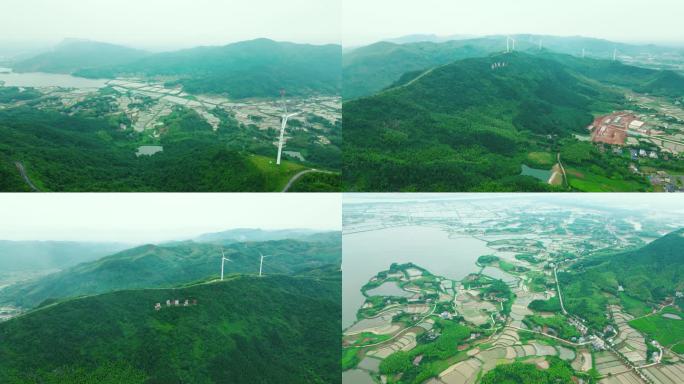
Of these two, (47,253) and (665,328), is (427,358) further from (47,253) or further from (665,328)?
(47,253)

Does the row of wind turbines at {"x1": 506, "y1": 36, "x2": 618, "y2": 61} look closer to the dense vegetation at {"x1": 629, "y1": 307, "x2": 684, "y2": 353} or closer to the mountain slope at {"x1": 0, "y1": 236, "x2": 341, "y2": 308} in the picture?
the dense vegetation at {"x1": 629, "y1": 307, "x2": 684, "y2": 353}

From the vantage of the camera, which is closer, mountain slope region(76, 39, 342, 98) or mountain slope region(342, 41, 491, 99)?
mountain slope region(342, 41, 491, 99)

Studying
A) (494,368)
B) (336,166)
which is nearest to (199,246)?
(336,166)

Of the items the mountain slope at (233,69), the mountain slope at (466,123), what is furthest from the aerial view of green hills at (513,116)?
the mountain slope at (233,69)

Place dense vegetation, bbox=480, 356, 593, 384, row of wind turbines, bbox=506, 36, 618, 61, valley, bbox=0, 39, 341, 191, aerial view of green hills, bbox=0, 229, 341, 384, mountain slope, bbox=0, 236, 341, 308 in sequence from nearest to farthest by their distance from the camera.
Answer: dense vegetation, bbox=480, 356, 593, 384
aerial view of green hills, bbox=0, 229, 341, 384
valley, bbox=0, 39, 341, 191
mountain slope, bbox=0, 236, 341, 308
row of wind turbines, bbox=506, 36, 618, 61

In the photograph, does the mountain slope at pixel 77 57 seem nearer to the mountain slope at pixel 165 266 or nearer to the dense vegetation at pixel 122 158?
the dense vegetation at pixel 122 158

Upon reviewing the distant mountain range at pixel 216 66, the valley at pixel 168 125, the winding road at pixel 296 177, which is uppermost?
the distant mountain range at pixel 216 66

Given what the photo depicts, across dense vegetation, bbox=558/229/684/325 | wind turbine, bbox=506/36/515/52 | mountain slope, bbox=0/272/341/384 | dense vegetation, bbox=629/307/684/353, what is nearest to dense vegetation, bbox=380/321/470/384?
mountain slope, bbox=0/272/341/384

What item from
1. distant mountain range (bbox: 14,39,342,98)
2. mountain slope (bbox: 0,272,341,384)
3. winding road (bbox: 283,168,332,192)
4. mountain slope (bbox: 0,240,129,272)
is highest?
distant mountain range (bbox: 14,39,342,98)
